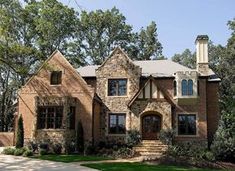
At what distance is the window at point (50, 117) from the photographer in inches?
1081

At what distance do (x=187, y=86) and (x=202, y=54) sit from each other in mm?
3677

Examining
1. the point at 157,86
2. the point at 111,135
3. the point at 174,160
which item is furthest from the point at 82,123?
the point at 174,160

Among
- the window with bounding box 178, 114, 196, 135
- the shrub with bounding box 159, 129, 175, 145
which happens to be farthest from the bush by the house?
the shrub with bounding box 159, 129, 175, 145

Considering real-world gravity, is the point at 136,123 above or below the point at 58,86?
below

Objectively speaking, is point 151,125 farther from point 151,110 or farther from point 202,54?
point 202,54

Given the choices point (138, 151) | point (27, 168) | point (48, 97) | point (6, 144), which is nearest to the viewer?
point (27, 168)

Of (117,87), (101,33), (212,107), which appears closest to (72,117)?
(117,87)

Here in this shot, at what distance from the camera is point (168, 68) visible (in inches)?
1229

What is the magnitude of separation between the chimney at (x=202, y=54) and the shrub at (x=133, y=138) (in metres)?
7.46

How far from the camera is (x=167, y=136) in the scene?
27.5 m

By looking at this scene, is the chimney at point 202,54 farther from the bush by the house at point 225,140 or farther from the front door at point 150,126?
the front door at point 150,126

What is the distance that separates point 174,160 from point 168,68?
11.0 meters

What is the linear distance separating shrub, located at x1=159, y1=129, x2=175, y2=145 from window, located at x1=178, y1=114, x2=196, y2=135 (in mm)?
1500

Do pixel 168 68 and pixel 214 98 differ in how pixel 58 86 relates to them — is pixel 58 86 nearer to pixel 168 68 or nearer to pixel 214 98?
pixel 168 68
